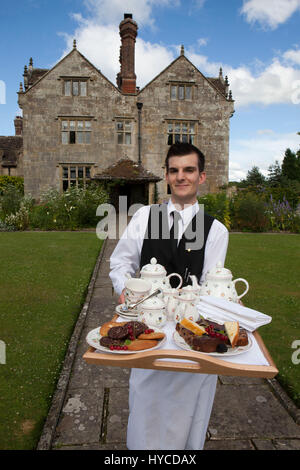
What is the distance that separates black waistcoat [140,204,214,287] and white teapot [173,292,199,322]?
19.2 inches

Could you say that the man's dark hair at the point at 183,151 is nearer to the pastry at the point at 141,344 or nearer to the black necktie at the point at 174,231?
the black necktie at the point at 174,231

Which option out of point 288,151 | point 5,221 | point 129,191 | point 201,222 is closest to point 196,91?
point 129,191

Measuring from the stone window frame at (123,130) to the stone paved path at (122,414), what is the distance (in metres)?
18.3

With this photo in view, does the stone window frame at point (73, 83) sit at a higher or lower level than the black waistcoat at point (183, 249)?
higher

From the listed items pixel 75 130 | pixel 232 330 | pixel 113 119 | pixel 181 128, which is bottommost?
pixel 232 330

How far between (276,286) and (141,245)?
218 inches

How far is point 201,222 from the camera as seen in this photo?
263 cm

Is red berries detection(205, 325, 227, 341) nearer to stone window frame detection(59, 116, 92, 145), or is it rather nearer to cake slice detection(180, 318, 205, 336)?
cake slice detection(180, 318, 205, 336)

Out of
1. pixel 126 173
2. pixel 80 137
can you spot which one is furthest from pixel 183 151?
pixel 80 137

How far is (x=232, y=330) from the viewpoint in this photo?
1.86 m

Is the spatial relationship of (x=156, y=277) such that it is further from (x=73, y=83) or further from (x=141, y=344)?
(x=73, y=83)

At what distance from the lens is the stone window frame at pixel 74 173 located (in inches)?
821

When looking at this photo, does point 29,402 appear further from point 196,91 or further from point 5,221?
point 196,91

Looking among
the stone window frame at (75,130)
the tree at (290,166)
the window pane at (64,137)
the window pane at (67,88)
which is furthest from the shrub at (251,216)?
the tree at (290,166)
